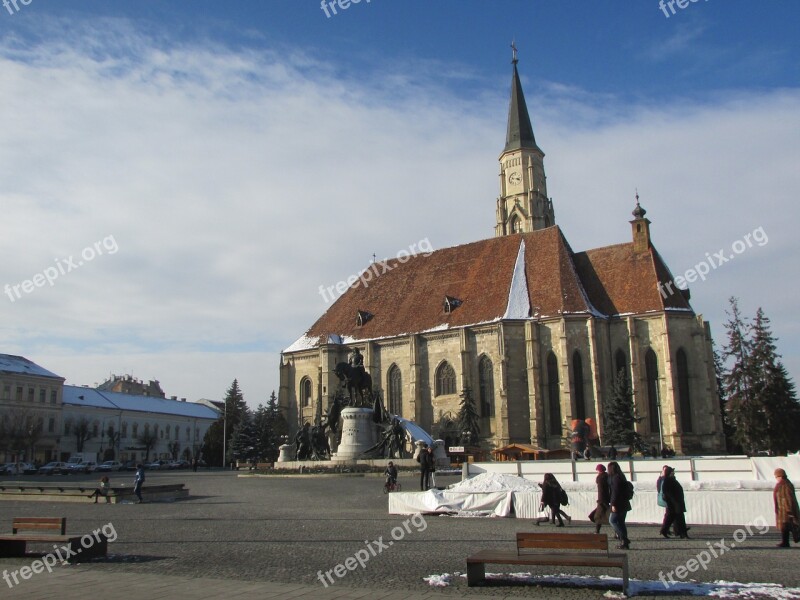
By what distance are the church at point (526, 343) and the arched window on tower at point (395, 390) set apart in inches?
3.9

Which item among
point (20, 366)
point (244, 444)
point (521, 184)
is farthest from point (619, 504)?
point (20, 366)

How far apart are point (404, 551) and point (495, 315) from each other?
40.6 meters

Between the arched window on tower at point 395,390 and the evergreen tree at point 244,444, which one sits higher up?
the arched window on tower at point 395,390

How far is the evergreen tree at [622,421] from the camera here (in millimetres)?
42281

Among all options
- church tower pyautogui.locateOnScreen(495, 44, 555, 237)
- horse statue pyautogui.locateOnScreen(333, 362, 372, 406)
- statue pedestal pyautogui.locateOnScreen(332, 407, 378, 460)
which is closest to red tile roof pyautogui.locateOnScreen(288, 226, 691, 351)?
church tower pyautogui.locateOnScreen(495, 44, 555, 237)

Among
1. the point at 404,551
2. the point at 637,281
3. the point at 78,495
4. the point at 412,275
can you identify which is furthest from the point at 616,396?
the point at 404,551

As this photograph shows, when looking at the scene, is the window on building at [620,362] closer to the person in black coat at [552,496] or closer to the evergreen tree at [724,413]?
the evergreen tree at [724,413]

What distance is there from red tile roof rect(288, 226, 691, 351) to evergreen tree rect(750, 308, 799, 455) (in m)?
5.39

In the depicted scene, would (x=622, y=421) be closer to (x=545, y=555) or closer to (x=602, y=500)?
(x=602, y=500)

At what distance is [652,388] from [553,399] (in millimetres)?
6239

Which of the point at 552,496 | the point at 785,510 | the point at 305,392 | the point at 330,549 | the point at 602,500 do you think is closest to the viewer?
the point at 330,549

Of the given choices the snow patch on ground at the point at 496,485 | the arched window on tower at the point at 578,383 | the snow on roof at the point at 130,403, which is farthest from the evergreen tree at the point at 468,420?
the snow on roof at the point at 130,403

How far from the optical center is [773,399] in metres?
45.7

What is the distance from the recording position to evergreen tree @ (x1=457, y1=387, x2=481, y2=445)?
48031 mm
